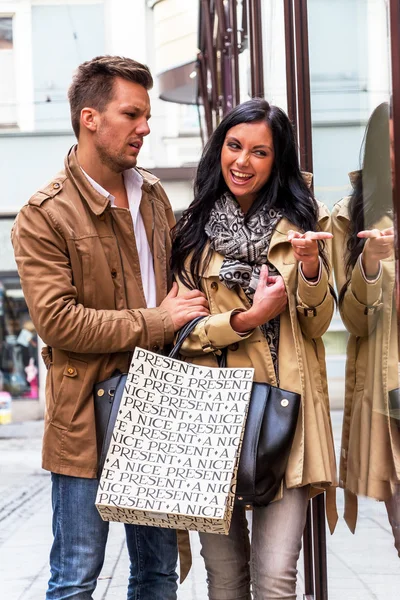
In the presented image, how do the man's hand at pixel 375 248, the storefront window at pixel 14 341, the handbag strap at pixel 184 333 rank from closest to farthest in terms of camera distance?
the man's hand at pixel 375 248 → the handbag strap at pixel 184 333 → the storefront window at pixel 14 341

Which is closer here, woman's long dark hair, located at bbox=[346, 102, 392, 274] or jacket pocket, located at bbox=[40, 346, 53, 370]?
woman's long dark hair, located at bbox=[346, 102, 392, 274]

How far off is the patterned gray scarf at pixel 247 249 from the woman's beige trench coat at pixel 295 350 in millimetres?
29

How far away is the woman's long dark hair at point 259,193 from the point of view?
2.96 m

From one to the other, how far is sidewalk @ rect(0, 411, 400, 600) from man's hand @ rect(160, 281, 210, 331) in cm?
59

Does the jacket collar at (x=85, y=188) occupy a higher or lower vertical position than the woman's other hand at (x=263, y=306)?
higher

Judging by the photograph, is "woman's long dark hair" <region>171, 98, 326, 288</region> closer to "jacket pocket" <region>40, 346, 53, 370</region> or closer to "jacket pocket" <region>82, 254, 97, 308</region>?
"jacket pocket" <region>82, 254, 97, 308</region>

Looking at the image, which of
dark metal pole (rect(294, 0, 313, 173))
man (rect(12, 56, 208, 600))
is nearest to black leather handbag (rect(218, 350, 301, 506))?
man (rect(12, 56, 208, 600))

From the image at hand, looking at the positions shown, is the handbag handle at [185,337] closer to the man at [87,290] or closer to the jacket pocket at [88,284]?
the man at [87,290]

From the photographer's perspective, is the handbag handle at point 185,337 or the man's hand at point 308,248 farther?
the handbag handle at point 185,337

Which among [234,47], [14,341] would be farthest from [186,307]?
[14,341]

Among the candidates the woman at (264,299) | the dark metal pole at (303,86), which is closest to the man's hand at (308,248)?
the woman at (264,299)

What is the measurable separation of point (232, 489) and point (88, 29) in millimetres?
17697

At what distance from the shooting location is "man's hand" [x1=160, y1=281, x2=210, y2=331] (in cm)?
294

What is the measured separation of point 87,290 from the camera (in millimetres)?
3029
